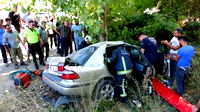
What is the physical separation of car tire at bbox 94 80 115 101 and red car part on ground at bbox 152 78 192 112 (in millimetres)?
1248

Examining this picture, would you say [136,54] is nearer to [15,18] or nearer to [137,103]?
[137,103]

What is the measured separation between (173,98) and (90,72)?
2148mm

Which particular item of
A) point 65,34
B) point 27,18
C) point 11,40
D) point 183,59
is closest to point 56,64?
point 183,59

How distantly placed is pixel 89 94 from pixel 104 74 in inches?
24.9

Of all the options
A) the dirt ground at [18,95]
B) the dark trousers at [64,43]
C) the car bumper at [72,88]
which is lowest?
the dirt ground at [18,95]

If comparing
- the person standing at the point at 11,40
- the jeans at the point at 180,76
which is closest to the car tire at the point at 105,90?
the jeans at the point at 180,76

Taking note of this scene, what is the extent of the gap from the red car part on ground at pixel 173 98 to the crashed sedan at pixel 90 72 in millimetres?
532

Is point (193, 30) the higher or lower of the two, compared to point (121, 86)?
higher

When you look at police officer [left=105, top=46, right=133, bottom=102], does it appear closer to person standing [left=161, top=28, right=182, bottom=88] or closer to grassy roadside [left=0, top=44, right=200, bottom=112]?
grassy roadside [left=0, top=44, right=200, bottom=112]

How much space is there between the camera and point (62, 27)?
7875 mm

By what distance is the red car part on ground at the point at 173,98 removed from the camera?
4.25 m

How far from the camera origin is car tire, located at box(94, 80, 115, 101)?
4.53 m

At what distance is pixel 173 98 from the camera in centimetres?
467

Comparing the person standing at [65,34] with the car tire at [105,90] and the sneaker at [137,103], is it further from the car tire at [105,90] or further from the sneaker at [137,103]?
the sneaker at [137,103]
